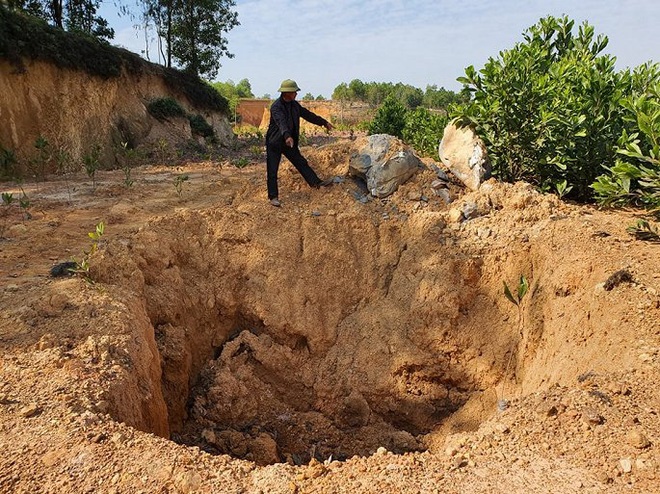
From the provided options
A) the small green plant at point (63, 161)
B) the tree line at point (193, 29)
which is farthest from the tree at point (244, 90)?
the small green plant at point (63, 161)

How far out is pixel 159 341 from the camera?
3.62 metres

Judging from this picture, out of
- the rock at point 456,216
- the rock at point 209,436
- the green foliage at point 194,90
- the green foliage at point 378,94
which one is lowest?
the rock at point 209,436

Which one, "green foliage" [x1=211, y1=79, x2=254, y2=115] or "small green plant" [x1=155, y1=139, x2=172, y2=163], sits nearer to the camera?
"small green plant" [x1=155, y1=139, x2=172, y2=163]

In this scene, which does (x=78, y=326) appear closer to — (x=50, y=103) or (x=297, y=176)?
(x=297, y=176)

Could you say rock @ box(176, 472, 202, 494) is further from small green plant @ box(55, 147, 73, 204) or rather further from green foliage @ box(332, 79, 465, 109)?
green foliage @ box(332, 79, 465, 109)

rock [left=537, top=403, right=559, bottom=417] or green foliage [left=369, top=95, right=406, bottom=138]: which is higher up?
green foliage [left=369, top=95, right=406, bottom=138]

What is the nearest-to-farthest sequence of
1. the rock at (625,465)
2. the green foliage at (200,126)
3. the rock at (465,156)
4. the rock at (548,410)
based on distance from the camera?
1. the rock at (625,465)
2. the rock at (548,410)
3. the rock at (465,156)
4. the green foliage at (200,126)

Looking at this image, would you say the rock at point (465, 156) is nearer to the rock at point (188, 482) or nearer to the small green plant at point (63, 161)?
the rock at point (188, 482)

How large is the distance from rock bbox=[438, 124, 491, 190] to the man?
141cm

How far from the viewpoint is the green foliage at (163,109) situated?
14.3 m

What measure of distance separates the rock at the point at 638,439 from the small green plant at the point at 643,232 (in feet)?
7.27

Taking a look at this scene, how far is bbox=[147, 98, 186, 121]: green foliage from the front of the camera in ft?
46.8

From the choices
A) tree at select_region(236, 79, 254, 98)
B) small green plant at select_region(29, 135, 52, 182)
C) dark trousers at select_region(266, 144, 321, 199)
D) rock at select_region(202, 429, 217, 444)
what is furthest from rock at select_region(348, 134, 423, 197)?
tree at select_region(236, 79, 254, 98)

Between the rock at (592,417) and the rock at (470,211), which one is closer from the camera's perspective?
the rock at (592,417)
